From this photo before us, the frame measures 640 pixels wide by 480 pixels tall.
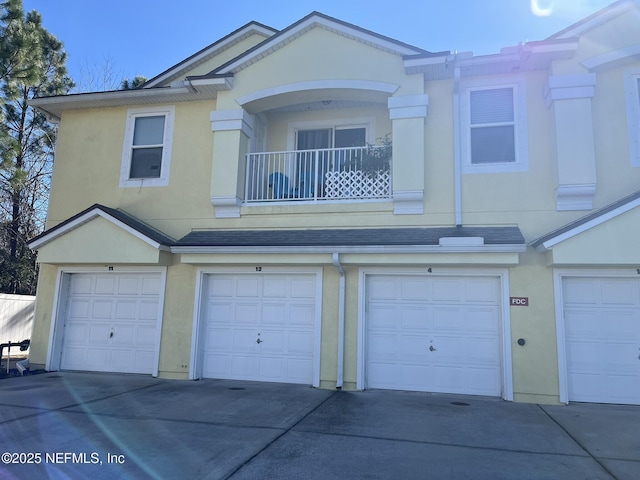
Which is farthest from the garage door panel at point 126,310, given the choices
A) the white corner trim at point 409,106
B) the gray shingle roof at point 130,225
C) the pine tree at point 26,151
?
the pine tree at point 26,151

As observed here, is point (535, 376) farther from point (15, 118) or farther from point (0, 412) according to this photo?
point (15, 118)

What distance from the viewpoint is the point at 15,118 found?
18594 mm

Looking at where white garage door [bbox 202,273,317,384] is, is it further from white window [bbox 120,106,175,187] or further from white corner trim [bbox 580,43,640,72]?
white corner trim [bbox 580,43,640,72]

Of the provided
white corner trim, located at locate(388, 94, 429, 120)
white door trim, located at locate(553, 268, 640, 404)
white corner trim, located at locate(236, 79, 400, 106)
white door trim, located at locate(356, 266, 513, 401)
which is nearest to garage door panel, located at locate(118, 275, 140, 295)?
white corner trim, located at locate(236, 79, 400, 106)

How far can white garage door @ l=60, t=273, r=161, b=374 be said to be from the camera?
10.6 meters

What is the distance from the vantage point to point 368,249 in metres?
8.77

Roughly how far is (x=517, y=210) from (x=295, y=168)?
515cm

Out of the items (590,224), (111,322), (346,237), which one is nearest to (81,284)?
(111,322)

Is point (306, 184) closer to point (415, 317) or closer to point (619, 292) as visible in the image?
point (415, 317)

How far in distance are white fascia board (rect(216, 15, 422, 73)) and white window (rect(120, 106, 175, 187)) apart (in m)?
2.07

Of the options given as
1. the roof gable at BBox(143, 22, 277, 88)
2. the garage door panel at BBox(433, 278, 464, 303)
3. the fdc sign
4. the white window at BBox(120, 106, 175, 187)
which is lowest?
the fdc sign

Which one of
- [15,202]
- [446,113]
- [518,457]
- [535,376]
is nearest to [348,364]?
[535,376]

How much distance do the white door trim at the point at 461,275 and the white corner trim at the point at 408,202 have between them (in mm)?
1209

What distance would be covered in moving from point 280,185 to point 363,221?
236 centimetres
